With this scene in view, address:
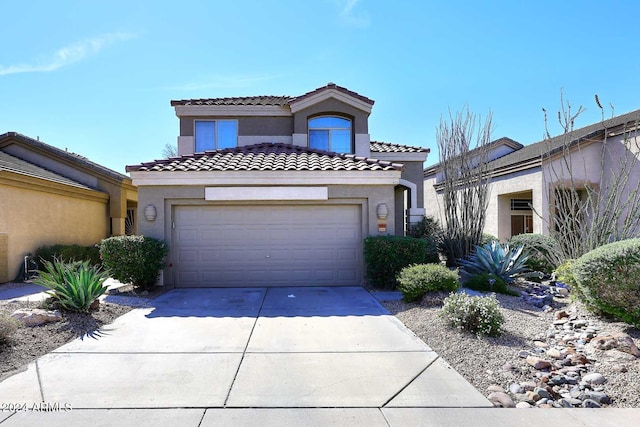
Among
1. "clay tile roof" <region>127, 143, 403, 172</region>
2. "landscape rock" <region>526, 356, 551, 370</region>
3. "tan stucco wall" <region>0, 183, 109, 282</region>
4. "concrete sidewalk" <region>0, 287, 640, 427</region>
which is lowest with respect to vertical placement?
"concrete sidewalk" <region>0, 287, 640, 427</region>

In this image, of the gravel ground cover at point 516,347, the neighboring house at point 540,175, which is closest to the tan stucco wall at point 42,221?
the gravel ground cover at point 516,347

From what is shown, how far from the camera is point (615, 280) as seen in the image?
5.57m

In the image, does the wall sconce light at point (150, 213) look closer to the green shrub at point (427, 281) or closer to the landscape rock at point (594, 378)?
the green shrub at point (427, 281)

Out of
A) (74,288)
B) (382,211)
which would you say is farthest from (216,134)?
(74,288)

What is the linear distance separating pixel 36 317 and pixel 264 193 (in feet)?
17.8

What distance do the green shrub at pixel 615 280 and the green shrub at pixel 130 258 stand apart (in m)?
A: 9.10

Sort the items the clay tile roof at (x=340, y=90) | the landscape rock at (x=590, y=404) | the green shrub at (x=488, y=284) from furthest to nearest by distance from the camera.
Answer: the clay tile roof at (x=340, y=90) < the green shrub at (x=488, y=284) < the landscape rock at (x=590, y=404)

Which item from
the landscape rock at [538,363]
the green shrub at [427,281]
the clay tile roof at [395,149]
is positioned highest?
the clay tile roof at [395,149]

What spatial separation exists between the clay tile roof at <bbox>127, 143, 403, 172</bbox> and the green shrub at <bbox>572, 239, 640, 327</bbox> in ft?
16.7

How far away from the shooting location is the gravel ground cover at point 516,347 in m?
4.18

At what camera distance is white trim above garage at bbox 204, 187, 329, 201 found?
31.8 ft

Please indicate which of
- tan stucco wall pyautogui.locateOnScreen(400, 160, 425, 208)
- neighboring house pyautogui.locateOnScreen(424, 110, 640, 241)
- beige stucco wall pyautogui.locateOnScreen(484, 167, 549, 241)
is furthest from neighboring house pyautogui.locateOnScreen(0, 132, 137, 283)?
beige stucco wall pyautogui.locateOnScreen(484, 167, 549, 241)

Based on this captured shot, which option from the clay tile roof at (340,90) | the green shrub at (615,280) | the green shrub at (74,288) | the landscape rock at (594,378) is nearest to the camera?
the landscape rock at (594,378)

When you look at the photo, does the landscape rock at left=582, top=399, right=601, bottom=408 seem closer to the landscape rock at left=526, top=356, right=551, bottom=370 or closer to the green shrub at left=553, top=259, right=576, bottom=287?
the landscape rock at left=526, top=356, right=551, bottom=370
